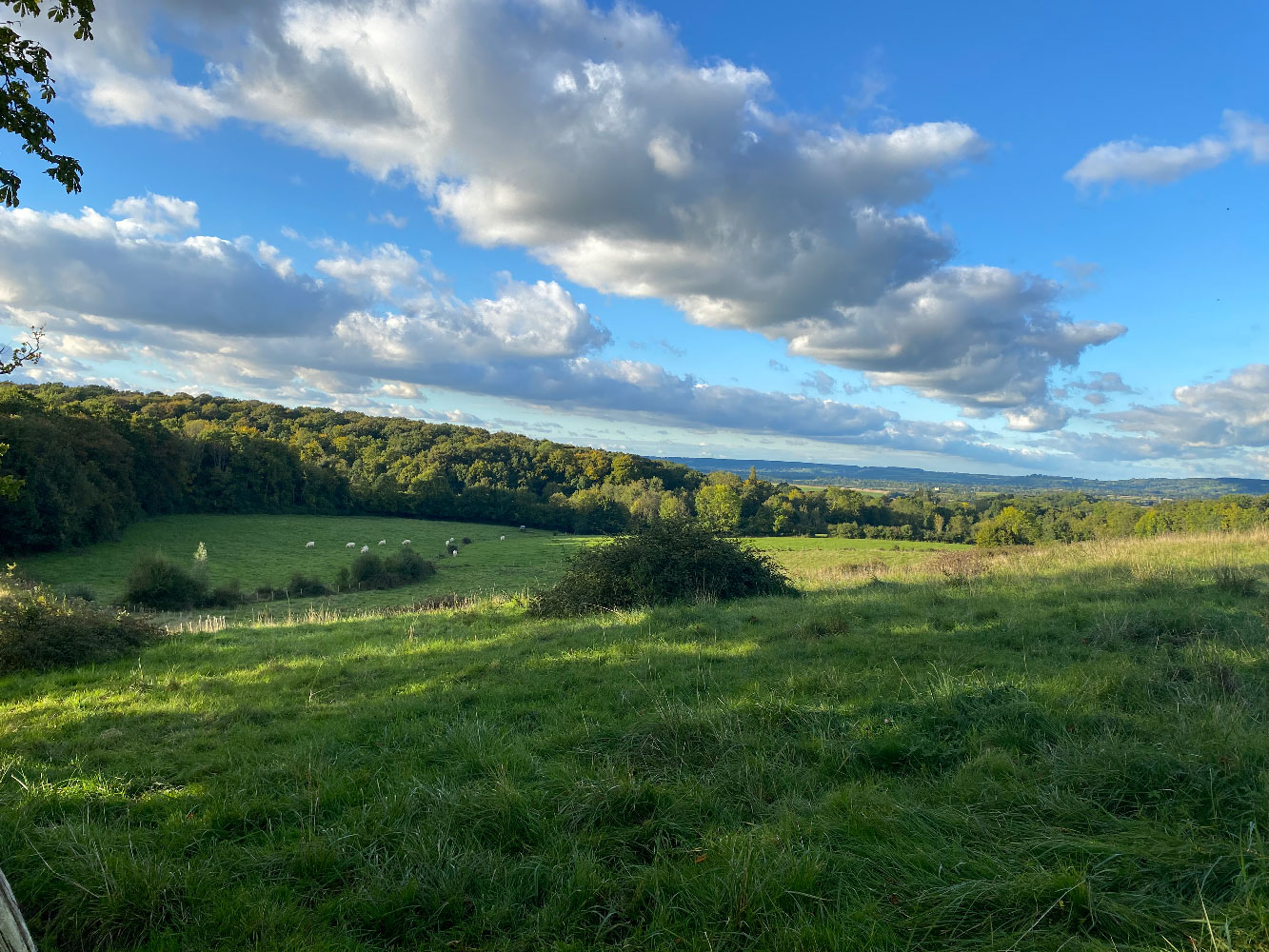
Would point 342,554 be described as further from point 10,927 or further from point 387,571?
point 10,927

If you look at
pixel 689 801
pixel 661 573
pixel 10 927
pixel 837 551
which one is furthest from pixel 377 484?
pixel 10 927

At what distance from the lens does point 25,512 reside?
3775 cm

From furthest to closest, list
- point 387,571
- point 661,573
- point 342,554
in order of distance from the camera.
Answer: point 342,554 → point 387,571 → point 661,573

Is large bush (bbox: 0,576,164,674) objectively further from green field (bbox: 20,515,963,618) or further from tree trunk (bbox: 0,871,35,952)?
green field (bbox: 20,515,963,618)

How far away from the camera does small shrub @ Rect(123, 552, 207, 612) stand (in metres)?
28.0

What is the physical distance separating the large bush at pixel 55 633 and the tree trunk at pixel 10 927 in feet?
37.7

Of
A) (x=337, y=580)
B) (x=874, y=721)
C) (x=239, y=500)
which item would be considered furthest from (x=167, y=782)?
(x=239, y=500)

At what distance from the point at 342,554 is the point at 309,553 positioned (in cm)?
258

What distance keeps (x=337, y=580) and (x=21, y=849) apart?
127 ft

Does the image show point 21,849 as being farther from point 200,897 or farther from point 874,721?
point 874,721

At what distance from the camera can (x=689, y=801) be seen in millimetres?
4066

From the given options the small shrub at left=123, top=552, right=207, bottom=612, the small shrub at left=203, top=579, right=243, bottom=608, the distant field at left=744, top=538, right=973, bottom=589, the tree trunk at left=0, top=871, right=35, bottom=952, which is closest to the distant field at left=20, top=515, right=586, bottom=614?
the small shrub at left=123, top=552, right=207, bottom=612

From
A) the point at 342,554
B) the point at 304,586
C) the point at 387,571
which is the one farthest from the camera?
the point at 342,554

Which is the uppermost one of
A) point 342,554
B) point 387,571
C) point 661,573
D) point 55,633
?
point 661,573
